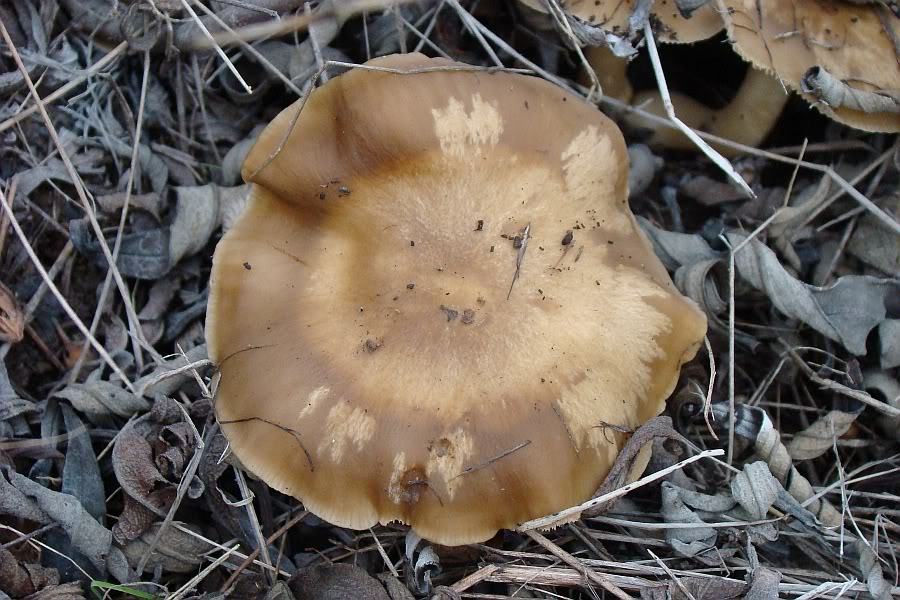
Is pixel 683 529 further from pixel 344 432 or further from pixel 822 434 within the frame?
pixel 344 432

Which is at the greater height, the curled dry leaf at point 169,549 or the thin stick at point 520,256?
the thin stick at point 520,256

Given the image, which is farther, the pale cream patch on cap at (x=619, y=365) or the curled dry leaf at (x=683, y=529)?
the curled dry leaf at (x=683, y=529)

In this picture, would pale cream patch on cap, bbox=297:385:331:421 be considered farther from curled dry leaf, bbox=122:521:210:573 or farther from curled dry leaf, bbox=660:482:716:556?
curled dry leaf, bbox=660:482:716:556

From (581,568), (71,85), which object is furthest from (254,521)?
(71,85)

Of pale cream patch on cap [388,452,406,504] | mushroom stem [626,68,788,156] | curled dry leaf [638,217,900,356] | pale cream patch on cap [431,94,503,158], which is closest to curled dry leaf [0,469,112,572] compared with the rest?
pale cream patch on cap [388,452,406,504]

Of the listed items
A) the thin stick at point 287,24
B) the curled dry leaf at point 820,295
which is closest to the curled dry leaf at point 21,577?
the thin stick at point 287,24

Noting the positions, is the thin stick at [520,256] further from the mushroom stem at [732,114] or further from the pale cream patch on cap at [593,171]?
the mushroom stem at [732,114]

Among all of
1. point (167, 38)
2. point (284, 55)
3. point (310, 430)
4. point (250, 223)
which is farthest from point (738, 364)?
point (167, 38)

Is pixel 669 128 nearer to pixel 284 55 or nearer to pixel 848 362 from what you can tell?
pixel 848 362
